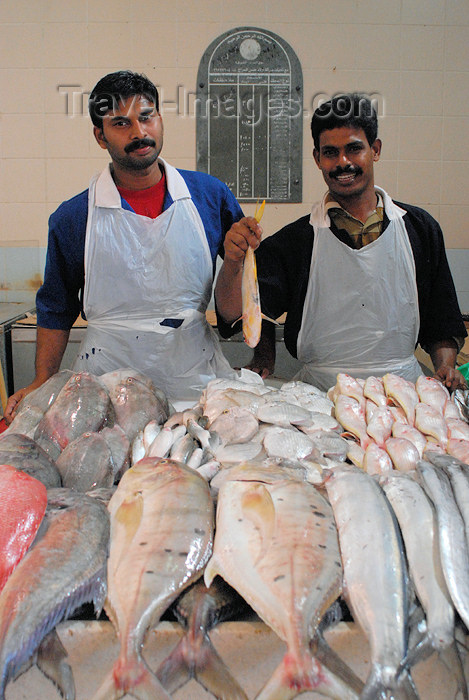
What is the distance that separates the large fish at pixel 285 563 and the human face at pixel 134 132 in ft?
5.57

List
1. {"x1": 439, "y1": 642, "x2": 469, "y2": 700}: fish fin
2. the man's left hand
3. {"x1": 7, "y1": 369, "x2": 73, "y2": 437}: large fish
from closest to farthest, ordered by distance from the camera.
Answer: {"x1": 439, "y1": 642, "x2": 469, "y2": 700}: fish fin < {"x1": 7, "y1": 369, "x2": 73, "y2": 437}: large fish < the man's left hand

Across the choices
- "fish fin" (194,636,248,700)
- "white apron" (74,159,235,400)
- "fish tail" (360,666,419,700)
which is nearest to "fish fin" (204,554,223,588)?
"fish fin" (194,636,248,700)

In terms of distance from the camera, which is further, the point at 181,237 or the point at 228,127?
the point at 228,127

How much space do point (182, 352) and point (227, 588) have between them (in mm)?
1549

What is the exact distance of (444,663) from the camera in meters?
1.06

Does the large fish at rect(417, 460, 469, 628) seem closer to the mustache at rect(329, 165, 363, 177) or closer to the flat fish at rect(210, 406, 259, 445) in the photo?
the flat fish at rect(210, 406, 259, 445)

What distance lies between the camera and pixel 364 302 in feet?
9.11

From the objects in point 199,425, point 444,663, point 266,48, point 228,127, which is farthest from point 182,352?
point 266,48

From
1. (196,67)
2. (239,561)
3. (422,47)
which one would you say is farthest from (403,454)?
(422,47)

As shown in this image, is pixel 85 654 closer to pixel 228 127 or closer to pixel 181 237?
pixel 181 237

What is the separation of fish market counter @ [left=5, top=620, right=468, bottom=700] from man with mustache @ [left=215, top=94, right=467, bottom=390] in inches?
65.4

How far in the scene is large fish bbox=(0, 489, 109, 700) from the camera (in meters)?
1.01

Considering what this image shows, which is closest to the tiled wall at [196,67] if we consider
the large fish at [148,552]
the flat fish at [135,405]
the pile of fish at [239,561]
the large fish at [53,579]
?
the flat fish at [135,405]

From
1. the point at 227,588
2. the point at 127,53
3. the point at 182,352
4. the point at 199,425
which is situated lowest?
the point at 227,588
